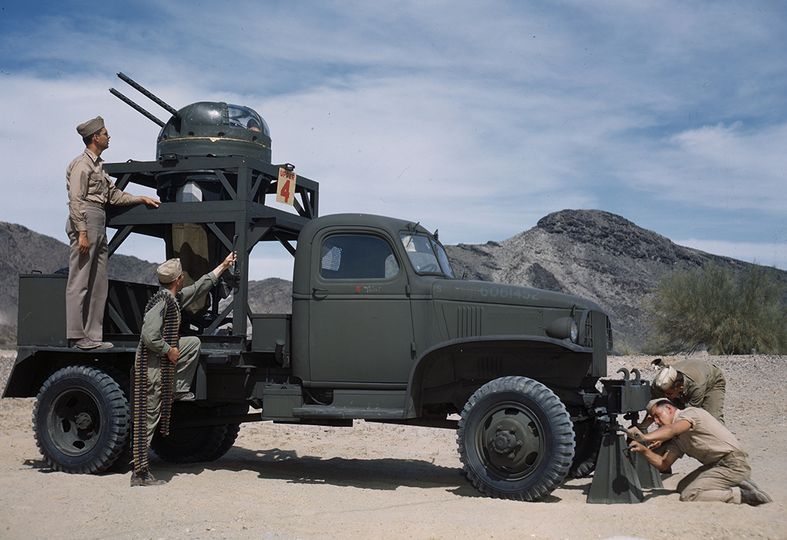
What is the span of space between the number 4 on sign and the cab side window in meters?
0.97

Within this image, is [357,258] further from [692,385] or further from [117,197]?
[692,385]

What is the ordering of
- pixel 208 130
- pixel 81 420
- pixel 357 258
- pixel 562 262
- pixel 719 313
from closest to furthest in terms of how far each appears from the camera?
pixel 357 258 → pixel 81 420 → pixel 208 130 → pixel 719 313 → pixel 562 262

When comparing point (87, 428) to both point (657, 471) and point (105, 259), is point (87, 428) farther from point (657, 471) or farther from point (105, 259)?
point (657, 471)

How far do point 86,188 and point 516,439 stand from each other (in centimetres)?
434

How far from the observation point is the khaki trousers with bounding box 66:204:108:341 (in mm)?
8367

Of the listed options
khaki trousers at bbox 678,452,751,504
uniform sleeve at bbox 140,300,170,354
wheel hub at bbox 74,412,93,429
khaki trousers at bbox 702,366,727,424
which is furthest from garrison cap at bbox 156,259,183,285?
khaki trousers at bbox 702,366,727,424

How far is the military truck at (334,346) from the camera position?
7.27m

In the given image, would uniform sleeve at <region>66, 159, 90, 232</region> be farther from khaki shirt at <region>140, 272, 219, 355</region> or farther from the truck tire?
the truck tire

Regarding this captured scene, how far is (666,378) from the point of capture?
312 inches

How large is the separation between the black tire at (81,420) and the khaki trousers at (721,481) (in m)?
4.66

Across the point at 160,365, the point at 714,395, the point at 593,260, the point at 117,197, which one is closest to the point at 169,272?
the point at 160,365

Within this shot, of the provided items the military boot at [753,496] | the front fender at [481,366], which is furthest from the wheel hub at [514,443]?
the military boot at [753,496]

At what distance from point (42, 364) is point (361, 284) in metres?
3.27

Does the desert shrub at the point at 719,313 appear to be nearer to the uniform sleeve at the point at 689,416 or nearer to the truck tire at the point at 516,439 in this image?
the uniform sleeve at the point at 689,416
